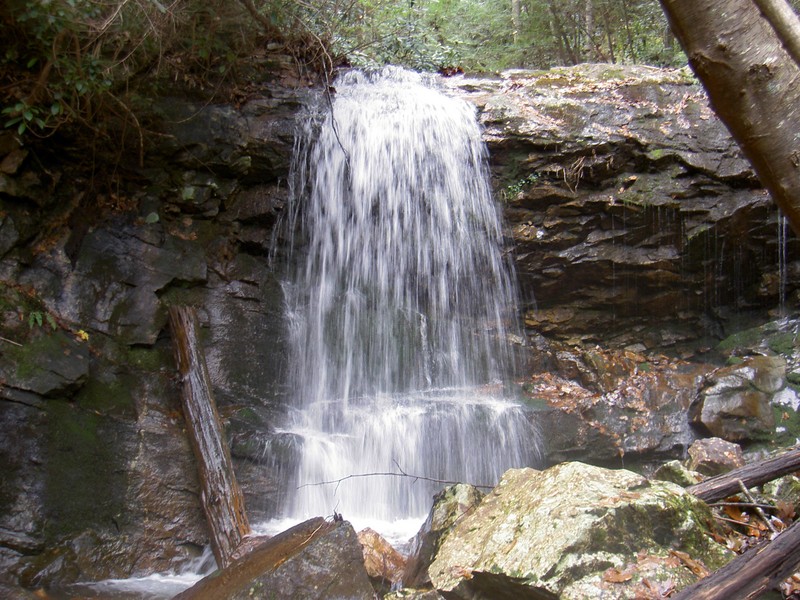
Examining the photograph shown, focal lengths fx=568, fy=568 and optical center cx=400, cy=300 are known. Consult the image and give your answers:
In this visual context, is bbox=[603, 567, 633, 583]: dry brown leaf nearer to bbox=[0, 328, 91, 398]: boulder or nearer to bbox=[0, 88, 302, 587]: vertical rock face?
bbox=[0, 88, 302, 587]: vertical rock face

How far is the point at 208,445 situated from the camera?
494cm

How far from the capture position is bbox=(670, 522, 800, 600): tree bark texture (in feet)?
7.05

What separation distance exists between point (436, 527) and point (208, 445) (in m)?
2.22

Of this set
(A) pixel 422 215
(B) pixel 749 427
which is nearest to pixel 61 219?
(A) pixel 422 215

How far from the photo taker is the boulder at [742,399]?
6145 mm

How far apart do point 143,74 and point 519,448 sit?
18.8ft

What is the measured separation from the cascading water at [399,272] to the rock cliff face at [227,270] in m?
0.33

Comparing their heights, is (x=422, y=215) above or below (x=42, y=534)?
above

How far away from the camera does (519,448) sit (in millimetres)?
6277

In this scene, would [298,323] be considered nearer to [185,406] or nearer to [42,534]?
[185,406]

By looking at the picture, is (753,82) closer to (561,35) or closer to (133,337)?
(133,337)

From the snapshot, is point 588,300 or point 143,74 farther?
point 588,300

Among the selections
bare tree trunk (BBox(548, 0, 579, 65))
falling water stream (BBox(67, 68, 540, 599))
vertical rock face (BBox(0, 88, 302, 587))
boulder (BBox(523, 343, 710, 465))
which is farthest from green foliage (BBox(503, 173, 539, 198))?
bare tree trunk (BBox(548, 0, 579, 65))

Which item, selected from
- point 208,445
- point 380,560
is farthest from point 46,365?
point 380,560
